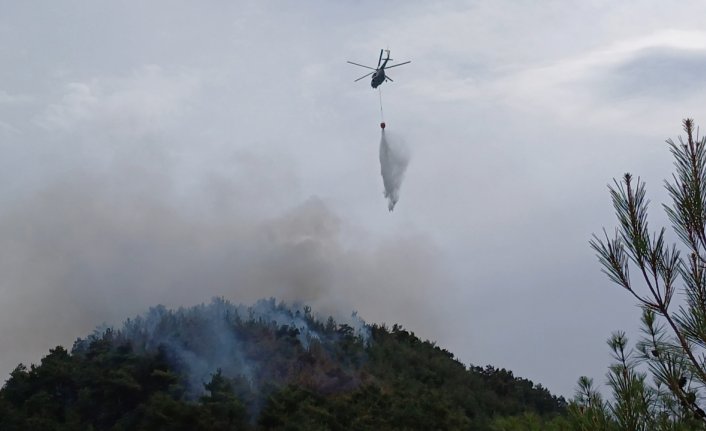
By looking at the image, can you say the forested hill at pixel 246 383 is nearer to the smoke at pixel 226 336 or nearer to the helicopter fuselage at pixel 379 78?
the smoke at pixel 226 336

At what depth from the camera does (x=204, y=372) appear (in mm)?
47688

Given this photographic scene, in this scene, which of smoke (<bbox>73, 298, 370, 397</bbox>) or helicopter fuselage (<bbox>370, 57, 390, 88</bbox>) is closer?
helicopter fuselage (<bbox>370, 57, 390, 88</bbox>)

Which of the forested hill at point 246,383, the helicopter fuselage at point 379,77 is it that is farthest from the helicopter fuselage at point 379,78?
the forested hill at point 246,383

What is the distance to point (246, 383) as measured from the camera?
44281 millimetres

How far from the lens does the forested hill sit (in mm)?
40531

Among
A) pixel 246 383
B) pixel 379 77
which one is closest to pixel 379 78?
pixel 379 77

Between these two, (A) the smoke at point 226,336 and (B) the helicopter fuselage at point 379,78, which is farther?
(A) the smoke at point 226,336

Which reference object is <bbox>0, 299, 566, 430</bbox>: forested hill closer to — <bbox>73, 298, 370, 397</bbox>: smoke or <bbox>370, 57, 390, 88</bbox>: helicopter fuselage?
<bbox>73, 298, 370, 397</bbox>: smoke

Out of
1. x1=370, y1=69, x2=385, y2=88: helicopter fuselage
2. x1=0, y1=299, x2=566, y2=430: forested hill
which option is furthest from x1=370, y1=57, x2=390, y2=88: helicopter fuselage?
x1=0, y1=299, x2=566, y2=430: forested hill

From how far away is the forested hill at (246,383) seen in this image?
133 ft

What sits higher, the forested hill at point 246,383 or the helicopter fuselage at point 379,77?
the helicopter fuselage at point 379,77

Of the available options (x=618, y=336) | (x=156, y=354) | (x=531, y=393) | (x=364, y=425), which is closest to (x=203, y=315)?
(x=156, y=354)

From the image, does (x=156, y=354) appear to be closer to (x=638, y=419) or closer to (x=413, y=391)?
(x=413, y=391)

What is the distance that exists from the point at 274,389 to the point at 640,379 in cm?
3790
